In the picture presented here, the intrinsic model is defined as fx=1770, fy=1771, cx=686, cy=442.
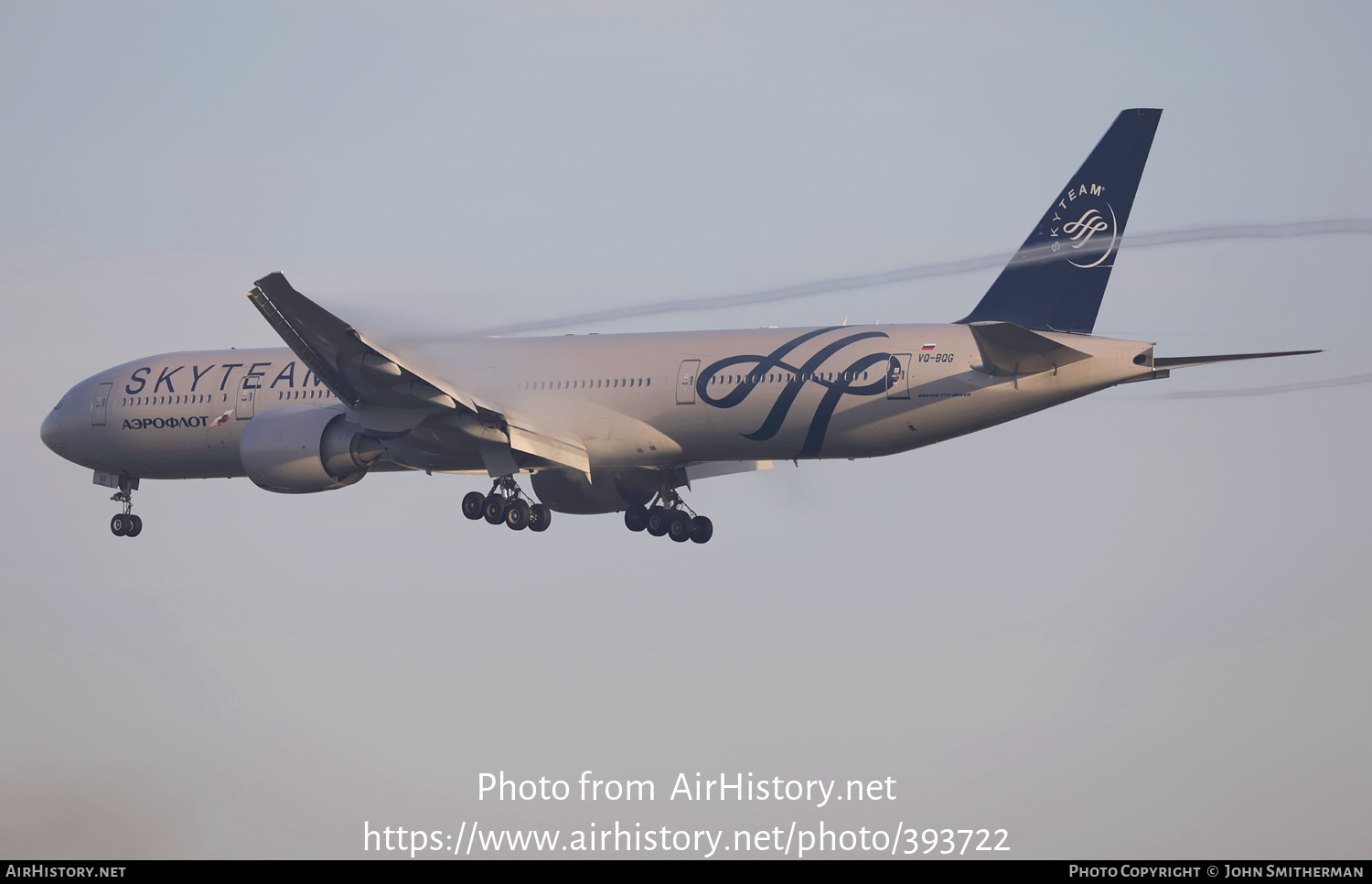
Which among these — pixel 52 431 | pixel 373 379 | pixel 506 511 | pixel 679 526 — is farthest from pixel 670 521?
pixel 52 431

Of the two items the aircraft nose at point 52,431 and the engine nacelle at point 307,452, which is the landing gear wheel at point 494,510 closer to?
the engine nacelle at point 307,452

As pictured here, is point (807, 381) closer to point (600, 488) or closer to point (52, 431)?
point (600, 488)

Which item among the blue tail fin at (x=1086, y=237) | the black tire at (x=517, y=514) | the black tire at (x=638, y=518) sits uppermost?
the blue tail fin at (x=1086, y=237)

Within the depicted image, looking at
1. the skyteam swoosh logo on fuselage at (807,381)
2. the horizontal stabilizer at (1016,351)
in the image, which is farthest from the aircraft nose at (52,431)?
the horizontal stabilizer at (1016,351)

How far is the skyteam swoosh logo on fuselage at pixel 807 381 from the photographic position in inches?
1337

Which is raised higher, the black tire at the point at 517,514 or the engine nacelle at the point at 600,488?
the engine nacelle at the point at 600,488

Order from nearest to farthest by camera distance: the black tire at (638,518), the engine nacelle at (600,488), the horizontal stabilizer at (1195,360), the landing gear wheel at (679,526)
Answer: the horizontal stabilizer at (1195,360) < the engine nacelle at (600,488) < the landing gear wheel at (679,526) < the black tire at (638,518)

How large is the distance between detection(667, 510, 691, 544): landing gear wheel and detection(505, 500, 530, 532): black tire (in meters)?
4.53

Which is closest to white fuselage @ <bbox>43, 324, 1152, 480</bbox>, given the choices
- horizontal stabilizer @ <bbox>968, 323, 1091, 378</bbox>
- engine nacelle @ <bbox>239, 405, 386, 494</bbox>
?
horizontal stabilizer @ <bbox>968, 323, 1091, 378</bbox>

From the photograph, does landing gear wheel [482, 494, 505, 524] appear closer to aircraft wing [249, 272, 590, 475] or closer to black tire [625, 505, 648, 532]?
aircraft wing [249, 272, 590, 475]

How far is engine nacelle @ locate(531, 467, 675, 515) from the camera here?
40.5 m

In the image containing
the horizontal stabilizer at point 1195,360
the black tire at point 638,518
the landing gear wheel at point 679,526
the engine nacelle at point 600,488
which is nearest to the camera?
the horizontal stabilizer at point 1195,360

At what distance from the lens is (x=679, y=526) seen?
133 feet

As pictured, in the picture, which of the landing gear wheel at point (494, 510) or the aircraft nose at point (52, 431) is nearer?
the landing gear wheel at point (494, 510)
